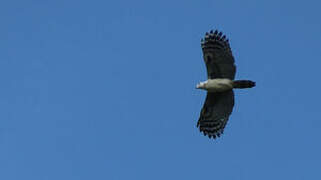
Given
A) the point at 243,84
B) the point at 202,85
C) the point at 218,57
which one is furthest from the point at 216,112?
the point at 218,57

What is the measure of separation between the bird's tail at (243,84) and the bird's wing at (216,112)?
2.52ft

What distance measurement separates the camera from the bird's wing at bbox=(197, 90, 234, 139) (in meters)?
29.8

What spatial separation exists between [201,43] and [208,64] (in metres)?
1.02

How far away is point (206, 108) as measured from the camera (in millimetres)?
30234

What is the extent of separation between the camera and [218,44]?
29.2 m

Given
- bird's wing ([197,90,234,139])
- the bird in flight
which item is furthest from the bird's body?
bird's wing ([197,90,234,139])

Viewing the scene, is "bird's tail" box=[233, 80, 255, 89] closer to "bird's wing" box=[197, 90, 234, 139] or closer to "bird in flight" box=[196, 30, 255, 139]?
"bird in flight" box=[196, 30, 255, 139]

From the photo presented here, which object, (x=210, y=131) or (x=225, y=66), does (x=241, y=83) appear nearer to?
(x=225, y=66)

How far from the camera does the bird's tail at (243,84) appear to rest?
94.0 ft

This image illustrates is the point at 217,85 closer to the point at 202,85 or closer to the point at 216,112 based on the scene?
the point at 202,85

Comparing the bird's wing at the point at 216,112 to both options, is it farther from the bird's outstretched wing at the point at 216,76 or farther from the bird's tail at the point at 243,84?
the bird's tail at the point at 243,84

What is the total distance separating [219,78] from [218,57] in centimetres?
93

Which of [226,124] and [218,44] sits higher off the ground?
[218,44]

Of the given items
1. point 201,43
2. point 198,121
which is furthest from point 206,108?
point 201,43
